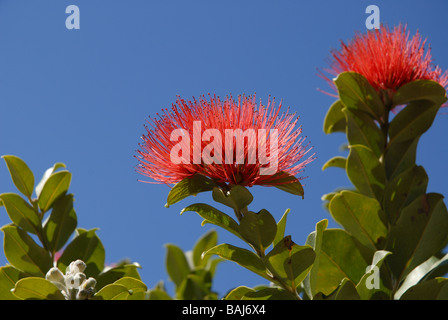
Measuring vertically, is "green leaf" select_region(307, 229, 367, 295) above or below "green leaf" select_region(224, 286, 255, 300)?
above

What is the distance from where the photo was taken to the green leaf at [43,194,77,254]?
189 cm

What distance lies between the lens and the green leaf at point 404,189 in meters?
1.71

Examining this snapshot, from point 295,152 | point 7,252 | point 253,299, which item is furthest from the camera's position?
point 7,252

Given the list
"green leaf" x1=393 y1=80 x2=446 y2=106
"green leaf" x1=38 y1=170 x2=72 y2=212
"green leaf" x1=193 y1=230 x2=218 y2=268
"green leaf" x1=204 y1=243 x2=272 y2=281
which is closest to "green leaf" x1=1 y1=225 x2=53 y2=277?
"green leaf" x1=38 y1=170 x2=72 y2=212

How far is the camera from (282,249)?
160cm

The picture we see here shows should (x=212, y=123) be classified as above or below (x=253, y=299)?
above

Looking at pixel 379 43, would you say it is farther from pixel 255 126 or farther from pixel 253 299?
pixel 253 299

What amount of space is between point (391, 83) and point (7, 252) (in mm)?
1412

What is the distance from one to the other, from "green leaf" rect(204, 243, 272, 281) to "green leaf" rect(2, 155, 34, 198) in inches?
29.1

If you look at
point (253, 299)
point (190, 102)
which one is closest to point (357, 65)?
point (190, 102)

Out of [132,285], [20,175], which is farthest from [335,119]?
[20,175]

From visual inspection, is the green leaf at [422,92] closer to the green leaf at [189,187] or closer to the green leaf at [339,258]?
the green leaf at [339,258]

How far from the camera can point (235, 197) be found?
1.59m

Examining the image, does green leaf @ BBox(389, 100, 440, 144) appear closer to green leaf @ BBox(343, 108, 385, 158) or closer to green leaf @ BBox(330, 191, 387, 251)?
green leaf @ BBox(343, 108, 385, 158)
